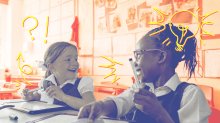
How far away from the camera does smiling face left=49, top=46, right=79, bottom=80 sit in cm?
140

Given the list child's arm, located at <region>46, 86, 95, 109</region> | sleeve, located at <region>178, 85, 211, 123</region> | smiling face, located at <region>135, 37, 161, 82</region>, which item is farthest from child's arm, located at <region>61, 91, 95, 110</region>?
sleeve, located at <region>178, 85, 211, 123</region>

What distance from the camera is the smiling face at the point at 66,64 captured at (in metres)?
1.40

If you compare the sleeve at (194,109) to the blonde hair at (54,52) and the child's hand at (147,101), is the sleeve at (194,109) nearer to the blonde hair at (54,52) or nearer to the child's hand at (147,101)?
the child's hand at (147,101)

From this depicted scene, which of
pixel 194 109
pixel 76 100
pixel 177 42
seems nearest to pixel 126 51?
pixel 76 100

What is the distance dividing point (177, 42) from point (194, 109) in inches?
10.5

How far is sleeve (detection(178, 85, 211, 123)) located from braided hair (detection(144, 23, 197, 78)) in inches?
6.4

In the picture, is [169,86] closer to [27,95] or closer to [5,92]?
[27,95]

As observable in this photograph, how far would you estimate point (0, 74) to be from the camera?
4.84 meters

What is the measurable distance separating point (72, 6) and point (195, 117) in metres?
3.36

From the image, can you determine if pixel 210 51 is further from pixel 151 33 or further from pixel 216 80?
pixel 151 33

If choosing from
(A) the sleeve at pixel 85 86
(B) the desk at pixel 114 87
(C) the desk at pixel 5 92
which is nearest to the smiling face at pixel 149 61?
(A) the sleeve at pixel 85 86

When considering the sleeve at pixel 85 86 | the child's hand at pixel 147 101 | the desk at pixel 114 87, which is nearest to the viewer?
the child's hand at pixel 147 101

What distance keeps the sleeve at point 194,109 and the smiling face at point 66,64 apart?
773 millimetres

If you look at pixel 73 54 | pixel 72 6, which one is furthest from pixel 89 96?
pixel 72 6
